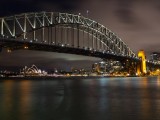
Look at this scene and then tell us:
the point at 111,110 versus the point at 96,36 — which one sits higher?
the point at 96,36

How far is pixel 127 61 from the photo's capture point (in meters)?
126

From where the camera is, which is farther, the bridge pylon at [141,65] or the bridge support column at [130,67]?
the bridge pylon at [141,65]

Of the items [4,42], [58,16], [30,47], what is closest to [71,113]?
[4,42]

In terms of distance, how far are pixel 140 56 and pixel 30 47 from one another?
251 feet

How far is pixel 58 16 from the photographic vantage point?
303ft

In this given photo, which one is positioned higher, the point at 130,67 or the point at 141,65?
the point at 141,65

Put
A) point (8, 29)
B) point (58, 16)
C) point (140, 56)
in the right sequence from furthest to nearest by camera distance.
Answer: point (140, 56), point (58, 16), point (8, 29)

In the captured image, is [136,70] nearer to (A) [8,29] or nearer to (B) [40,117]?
(A) [8,29]

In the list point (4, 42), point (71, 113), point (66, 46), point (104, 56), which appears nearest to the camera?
point (71, 113)

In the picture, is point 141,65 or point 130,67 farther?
point 141,65

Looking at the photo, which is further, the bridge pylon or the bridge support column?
the bridge pylon

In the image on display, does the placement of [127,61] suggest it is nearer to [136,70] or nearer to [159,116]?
[136,70]

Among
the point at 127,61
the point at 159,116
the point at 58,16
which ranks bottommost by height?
the point at 159,116

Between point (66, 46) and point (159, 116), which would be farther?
point (66, 46)
